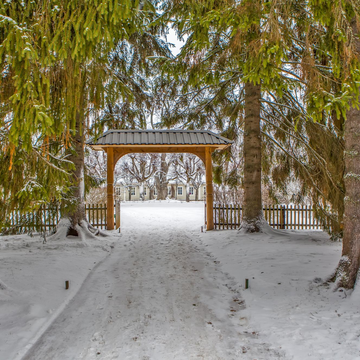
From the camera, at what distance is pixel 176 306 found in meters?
3.87

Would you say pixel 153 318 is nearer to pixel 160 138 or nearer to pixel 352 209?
pixel 352 209

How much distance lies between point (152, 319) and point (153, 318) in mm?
29

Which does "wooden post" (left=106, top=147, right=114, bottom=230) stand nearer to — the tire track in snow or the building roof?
the building roof

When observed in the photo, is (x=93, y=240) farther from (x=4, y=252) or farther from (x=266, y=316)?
(x=266, y=316)

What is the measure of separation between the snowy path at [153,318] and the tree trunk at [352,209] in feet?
5.47

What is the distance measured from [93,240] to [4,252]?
2325 millimetres

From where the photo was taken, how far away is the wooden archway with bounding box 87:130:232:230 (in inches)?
384

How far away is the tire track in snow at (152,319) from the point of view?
2.83 m

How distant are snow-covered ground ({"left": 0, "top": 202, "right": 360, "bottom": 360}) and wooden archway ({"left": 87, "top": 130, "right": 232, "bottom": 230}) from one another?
3815 millimetres

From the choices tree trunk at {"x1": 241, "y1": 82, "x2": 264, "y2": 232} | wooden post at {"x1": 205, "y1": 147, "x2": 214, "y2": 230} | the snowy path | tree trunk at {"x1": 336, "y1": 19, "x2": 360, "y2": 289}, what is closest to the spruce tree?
tree trunk at {"x1": 336, "y1": 19, "x2": 360, "y2": 289}

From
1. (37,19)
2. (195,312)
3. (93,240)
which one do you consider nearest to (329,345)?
(195,312)

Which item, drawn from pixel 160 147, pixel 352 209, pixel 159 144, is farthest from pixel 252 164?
pixel 352 209

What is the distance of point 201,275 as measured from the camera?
5.23 m

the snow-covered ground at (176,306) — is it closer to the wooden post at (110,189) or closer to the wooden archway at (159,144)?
the wooden post at (110,189)
